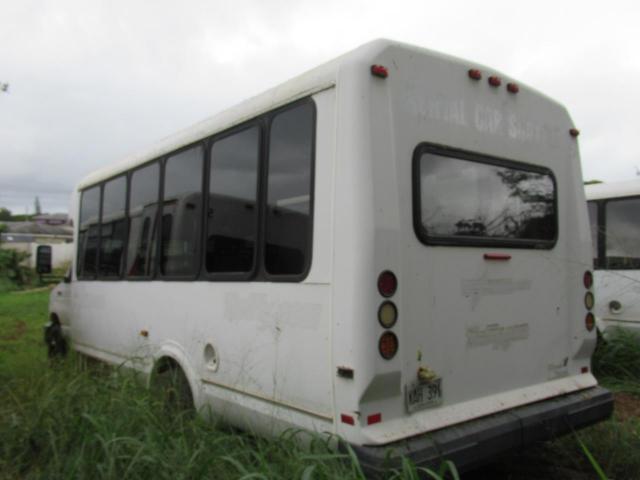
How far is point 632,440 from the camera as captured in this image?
419cm

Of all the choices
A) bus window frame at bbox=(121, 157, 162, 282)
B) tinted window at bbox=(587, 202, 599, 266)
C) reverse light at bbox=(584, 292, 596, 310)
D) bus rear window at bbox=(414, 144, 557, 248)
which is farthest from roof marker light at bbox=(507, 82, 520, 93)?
tinted window at bbox=(587, 202, 599, 266)

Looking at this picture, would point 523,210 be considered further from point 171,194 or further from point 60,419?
point 60,419

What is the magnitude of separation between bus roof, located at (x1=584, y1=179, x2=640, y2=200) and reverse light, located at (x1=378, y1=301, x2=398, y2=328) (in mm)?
5099

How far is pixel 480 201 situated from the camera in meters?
3.88

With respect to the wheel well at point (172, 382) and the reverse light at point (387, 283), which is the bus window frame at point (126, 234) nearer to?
the wheel well at point (172, 382)

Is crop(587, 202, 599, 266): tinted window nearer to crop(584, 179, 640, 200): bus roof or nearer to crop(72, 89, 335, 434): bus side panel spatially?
crop(584, 179, 640, 200): bus roof

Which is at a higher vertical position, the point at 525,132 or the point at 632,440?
the point at 525,132

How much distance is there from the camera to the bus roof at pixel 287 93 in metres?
3.28

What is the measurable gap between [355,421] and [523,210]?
82.2 inches

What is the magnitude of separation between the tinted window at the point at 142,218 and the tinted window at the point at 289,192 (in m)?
1.91

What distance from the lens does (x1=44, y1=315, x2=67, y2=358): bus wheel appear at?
7474mm

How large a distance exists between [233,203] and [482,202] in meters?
1.76

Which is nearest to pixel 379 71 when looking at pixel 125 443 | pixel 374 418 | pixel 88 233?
pixel 374 418

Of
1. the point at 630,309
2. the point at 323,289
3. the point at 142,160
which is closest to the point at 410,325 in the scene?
the point at 323,289
